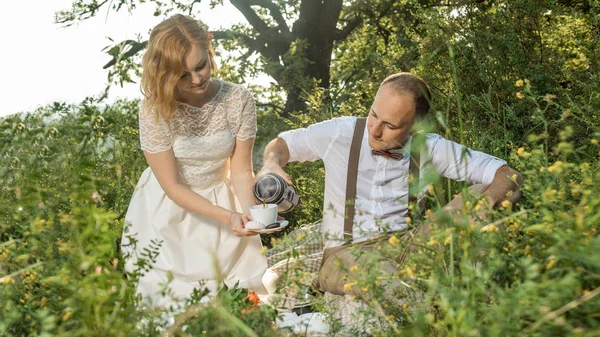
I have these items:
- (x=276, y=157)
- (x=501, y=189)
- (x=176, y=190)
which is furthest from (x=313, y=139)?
(x=501, y=189)

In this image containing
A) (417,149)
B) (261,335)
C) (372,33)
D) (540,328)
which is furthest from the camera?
(372,33)

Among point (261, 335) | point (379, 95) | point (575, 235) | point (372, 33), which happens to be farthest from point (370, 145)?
point (372, 33)

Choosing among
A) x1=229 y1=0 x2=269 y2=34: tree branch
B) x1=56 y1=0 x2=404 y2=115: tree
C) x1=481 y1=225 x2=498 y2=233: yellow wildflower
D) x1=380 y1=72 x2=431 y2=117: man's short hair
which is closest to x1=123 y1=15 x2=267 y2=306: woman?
x1=380 y1=72 x2=431 y2=117: man's short hair

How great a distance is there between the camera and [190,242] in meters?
3.78

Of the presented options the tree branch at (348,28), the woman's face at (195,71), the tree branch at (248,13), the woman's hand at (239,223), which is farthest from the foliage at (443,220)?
the tree branch at (348,28)

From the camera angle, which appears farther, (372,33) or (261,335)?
(372,33)

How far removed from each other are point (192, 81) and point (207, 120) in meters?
0.32

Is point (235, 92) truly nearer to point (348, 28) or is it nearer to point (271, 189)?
point (271, 189)

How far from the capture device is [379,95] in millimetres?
3207

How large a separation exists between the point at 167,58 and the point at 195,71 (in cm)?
16

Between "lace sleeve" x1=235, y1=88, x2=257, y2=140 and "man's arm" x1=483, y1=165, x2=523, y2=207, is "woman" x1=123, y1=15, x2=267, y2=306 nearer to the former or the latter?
"lace sleeve" x1=235, y1=88, x2=257, y2=140

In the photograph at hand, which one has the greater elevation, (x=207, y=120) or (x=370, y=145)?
(x=207, y=120)

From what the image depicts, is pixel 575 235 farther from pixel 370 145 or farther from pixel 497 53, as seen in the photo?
pixel 497 53

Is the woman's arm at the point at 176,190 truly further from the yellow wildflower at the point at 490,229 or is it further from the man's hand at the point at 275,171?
the yellow wildflower at the point at 490,229
